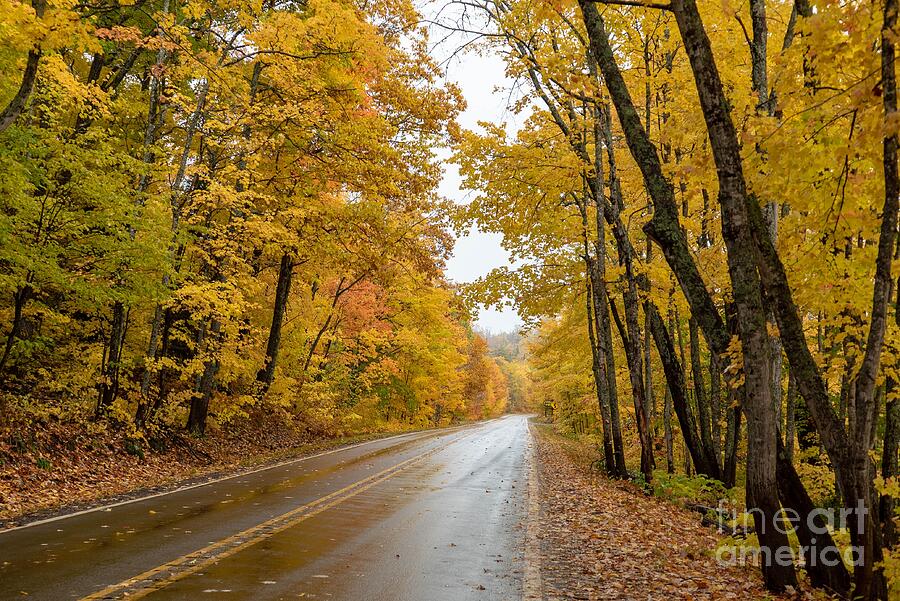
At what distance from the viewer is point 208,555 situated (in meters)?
6.60

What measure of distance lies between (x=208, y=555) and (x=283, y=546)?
0.88m

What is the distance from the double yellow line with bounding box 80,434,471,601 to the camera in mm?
5309

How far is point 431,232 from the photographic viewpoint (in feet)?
81.4

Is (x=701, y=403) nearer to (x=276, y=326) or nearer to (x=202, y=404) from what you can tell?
(x=202, y=404)

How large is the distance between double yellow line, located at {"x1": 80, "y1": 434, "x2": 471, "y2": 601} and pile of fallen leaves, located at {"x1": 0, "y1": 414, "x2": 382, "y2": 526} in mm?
3196

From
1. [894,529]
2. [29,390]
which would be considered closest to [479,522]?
[894,529]

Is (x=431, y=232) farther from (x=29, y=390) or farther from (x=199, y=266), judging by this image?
(x=29, y=390)

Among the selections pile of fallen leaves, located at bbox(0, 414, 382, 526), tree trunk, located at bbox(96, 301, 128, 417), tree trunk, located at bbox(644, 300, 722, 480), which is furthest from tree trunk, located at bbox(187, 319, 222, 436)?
tree trunk, located at bbox(644, 300, 722, 480)

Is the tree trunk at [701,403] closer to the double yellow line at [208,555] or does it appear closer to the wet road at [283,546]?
the wet road at [283,546]

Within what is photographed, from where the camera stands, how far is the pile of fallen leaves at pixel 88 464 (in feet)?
32.2

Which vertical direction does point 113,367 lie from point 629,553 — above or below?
above
